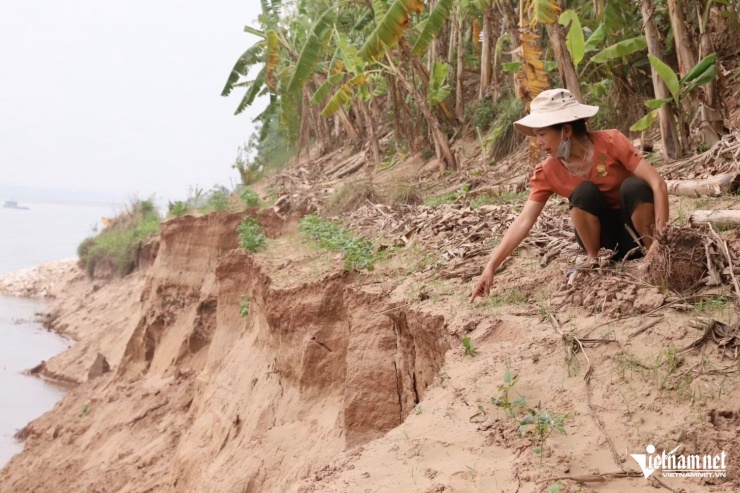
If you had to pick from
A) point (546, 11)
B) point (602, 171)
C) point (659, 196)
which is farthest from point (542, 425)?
point (546, 11)

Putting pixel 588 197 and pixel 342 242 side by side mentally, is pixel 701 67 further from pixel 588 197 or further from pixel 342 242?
pixel 342 242

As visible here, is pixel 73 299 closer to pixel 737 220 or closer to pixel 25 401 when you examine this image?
pixel 25 401

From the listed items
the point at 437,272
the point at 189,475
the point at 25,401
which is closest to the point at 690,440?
the point at 437,272

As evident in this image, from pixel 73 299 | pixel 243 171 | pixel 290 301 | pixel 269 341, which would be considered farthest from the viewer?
pixel 73 299

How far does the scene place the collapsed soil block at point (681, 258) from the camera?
3.88 metres

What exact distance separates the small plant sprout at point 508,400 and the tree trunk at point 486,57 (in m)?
11.5

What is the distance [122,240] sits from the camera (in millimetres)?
26688

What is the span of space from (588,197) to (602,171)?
0.19 metres

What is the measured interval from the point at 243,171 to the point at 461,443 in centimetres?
2272

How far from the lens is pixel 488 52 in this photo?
15.1m

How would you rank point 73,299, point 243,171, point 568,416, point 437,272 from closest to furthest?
point 568,416
point 437,272
point 243,171
point 73,299

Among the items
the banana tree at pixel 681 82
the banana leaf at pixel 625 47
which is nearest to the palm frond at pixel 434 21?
the banana leaf at pixel 625 47

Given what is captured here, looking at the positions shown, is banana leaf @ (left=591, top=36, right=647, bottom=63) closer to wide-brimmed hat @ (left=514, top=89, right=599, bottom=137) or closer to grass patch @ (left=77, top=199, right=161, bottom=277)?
wide-brimmed hat @ (left=514, top=89, right=599, bottom=137)

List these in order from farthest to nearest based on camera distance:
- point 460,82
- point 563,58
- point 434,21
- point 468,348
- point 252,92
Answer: point 252,92, point 460,82, point 434,21, point 563,58, point 468,348
